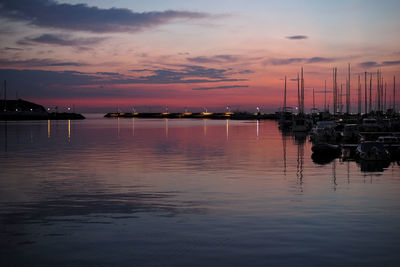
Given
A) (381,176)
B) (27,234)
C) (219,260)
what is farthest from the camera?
(381,176)

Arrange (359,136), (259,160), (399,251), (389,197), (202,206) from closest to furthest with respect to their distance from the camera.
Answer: (399,251), (202,206), (389,197), (259,160), (359,136)

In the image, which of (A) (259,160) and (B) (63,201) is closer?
(B) (63,201)

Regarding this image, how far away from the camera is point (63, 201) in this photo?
2178 centimetres

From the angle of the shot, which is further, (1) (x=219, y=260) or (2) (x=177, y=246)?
(2) (x=177, y=246)

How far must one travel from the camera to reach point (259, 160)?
1705 inches

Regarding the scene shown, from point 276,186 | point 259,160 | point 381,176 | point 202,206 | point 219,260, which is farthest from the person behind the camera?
point 259,160

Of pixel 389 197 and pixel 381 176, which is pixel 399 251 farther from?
pixel 381 176

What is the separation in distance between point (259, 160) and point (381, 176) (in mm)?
13817

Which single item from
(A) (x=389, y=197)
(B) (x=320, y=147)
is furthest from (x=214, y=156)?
(A) (x=389, y=197)

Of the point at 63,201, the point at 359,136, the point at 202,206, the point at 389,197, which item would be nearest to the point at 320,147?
the point at 359,136

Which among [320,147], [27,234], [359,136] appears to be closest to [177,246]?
[27,234]

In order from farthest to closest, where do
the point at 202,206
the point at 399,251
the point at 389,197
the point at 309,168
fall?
1. the point at 309,168
2. the point at 389,197
3. the point at 202,206
4. the point at 399,251

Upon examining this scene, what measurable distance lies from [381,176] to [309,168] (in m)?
6.52

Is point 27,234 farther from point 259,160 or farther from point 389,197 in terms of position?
point 259,160
